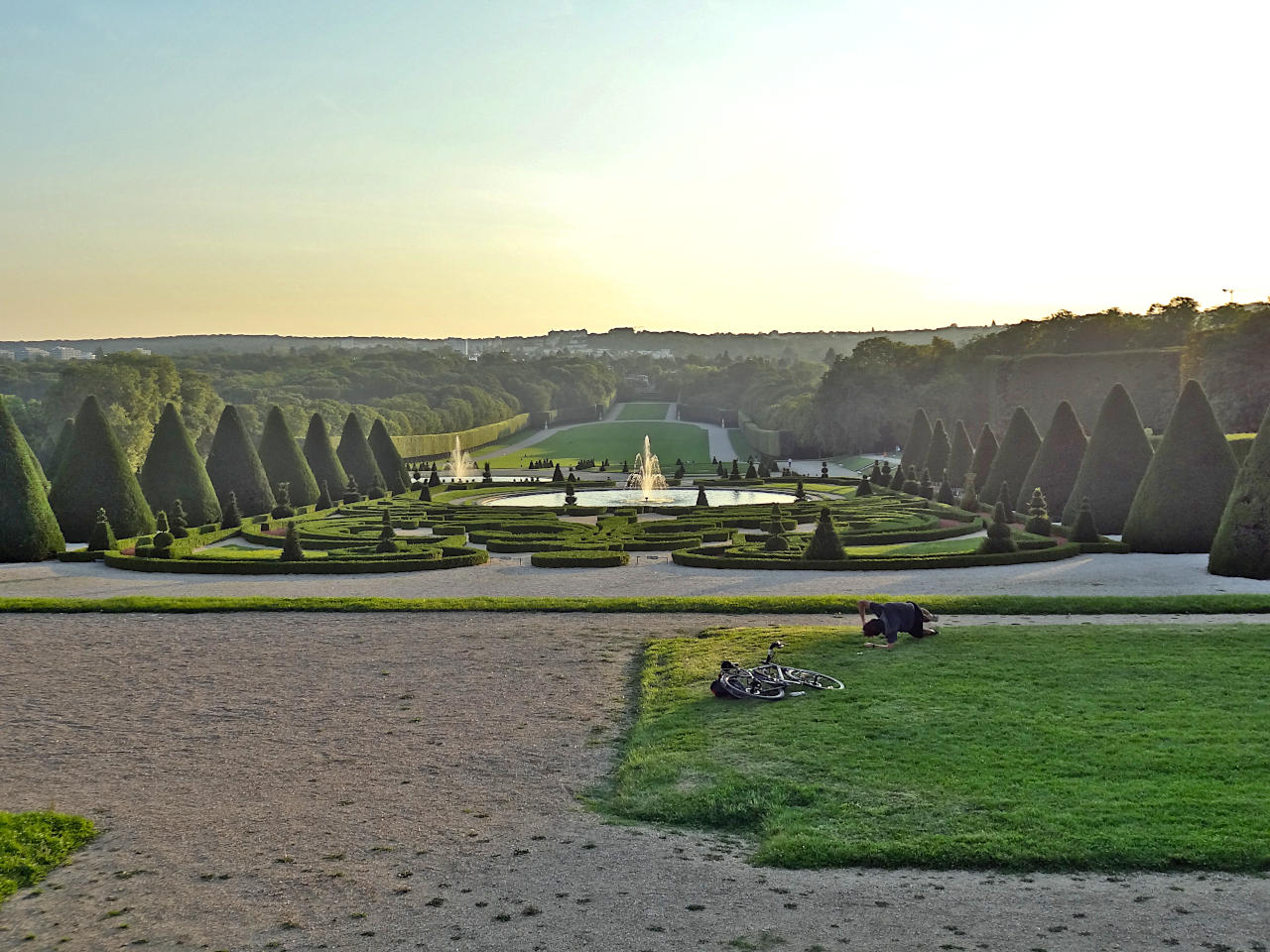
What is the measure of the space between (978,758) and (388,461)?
4628cm

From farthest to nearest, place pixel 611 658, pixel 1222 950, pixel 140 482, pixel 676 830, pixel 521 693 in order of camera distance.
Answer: pixel 140 482 < pixel 611 658 < pixel 521 693 < pixel 676 830 < pixel 1222 950

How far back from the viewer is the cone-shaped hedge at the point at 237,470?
41938 mm

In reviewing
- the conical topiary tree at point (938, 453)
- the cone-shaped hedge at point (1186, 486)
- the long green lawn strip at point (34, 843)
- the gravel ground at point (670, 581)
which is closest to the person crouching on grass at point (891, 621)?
the gravel ground at point (670, 581)

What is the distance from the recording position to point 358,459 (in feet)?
172

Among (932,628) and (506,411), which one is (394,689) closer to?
(932,628)

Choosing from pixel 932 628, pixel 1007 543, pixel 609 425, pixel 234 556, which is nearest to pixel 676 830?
pixel 932 628

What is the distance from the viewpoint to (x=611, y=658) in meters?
17.2

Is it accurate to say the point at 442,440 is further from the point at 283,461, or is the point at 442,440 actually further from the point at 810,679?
the point at 810,679

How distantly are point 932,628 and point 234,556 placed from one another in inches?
793

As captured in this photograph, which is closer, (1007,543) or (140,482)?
(1007,543)

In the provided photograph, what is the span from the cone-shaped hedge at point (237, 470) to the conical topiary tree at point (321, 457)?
6.49 meters

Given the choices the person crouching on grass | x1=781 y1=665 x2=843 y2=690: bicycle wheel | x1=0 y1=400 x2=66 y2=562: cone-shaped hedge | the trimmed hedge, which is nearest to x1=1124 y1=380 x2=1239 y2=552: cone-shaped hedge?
the trimmed hedge

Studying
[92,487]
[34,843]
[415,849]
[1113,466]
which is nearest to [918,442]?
[1113,466]

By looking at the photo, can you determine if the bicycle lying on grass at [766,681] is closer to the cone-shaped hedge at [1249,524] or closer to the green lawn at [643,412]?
the cone-shaped hedge at [1249,524]
